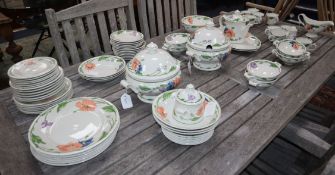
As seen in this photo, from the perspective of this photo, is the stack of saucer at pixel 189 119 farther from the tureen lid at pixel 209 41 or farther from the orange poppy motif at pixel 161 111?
the tureen lid at pixel 209 41

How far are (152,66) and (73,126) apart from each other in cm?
32

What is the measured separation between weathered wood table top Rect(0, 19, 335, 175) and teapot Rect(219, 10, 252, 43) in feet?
0.52

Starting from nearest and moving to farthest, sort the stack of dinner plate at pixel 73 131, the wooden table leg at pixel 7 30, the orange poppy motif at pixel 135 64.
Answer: the stack of dinner plate at pixel 73 131, the orange poppy motif at pixel 135 64, the wooden table leg at pixel 7 30

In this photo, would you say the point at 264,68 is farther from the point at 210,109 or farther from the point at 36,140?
the point at 36,140

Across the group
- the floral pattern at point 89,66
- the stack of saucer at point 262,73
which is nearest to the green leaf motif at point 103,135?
the floral pattern at point 89,66

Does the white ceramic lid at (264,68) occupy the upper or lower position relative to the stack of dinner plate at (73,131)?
lower

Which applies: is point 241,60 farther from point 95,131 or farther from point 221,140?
point 95,131

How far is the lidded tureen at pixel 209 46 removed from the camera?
3.42 ft

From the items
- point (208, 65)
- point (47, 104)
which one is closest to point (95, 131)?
point (47, 104)

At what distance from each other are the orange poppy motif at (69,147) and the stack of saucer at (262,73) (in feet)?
2.21

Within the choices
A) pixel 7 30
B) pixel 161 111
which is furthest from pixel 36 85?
pixel 7 30

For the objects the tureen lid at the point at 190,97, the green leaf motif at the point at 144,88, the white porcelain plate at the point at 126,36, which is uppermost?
the white porcelain plate at the point at 126,36

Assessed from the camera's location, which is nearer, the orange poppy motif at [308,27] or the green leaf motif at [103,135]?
the green leaf motif at [103,135]

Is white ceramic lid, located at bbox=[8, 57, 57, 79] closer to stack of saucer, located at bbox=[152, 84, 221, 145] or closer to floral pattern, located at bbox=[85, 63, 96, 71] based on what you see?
floral pattern, located at bbox=[85, 63, 96, 71]
